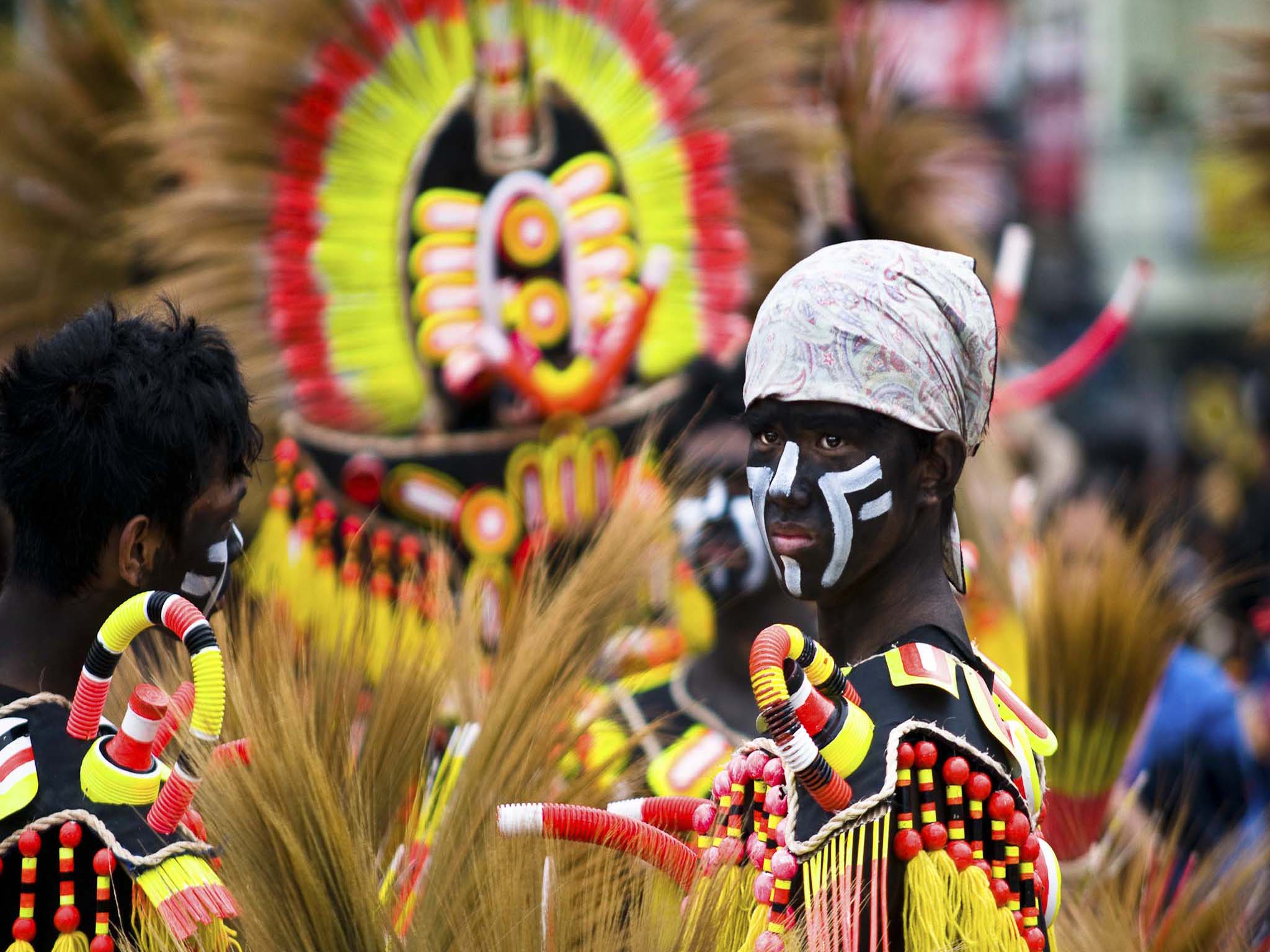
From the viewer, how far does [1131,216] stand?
21.4 metres

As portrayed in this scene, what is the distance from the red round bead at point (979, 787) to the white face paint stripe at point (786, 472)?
1.13 ft

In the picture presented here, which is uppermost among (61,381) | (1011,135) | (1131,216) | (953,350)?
(61,381)

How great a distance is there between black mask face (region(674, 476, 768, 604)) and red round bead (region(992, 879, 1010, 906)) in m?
1.37

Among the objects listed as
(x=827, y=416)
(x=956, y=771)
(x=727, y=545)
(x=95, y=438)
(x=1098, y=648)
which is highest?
(x=95, y=438)

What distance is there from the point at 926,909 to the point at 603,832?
36 centimetres

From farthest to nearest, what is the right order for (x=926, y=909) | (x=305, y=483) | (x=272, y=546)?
(x=305, y=483) < (x=272, y=546) < (x=926, y=909)

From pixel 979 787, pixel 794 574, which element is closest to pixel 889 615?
pixel 794 574

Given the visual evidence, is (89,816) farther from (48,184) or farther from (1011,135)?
(1011,135)

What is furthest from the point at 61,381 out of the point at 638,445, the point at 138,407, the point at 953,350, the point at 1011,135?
the point at 1011,135

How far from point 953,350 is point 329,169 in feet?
7.85

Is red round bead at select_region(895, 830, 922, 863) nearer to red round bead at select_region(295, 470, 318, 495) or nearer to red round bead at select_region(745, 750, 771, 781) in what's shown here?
red round bead at select_region(745, 750, 771, 781)

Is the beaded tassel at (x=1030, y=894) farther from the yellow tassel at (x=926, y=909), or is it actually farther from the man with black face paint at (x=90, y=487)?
the man with black face paint at (x=90, y=487)

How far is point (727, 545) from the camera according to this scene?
3193mm

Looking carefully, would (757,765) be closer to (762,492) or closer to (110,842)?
(762,492)
